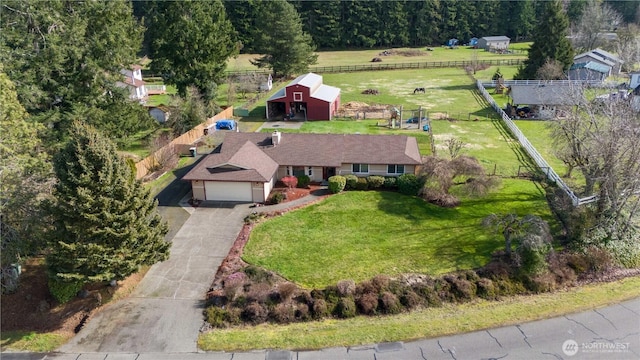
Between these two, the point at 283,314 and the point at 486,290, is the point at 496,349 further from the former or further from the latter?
the point at 283,314

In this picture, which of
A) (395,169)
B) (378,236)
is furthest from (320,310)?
(395,169)

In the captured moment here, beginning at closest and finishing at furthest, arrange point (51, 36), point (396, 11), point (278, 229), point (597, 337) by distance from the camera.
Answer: point (597, 337) → point (278, 229) → point (51, 36) → point (396, 11)

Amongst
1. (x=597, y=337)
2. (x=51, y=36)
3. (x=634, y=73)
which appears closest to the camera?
(x=597, y=337)

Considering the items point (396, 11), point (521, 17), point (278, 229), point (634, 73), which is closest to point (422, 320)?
point (278, 229)

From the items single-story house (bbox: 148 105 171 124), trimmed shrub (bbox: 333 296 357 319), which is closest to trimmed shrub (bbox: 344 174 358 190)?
trimmed shrub (bbox: 333 296 357 319)

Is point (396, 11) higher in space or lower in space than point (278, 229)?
higher

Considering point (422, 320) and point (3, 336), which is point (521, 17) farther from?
point (3, 336)

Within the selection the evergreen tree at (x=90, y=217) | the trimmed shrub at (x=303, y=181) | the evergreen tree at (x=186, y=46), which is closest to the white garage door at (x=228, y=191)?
the trimmed shrub at (x=303, y=181)
